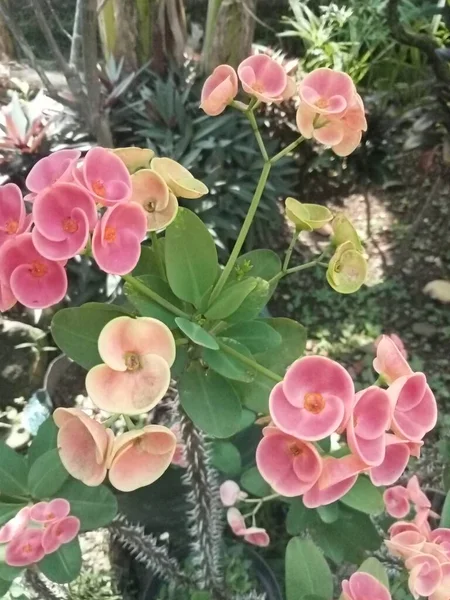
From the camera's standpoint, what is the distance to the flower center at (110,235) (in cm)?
51

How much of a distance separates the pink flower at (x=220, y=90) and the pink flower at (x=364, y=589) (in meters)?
0.51

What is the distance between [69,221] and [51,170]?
77mm

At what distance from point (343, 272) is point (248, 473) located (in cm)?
36

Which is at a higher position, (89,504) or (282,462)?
(282,462)

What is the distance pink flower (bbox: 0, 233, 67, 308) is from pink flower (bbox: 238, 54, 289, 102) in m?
0.29

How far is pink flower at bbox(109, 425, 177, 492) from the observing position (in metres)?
0.48

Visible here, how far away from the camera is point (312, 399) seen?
48 cm

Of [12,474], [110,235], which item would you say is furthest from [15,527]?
[110,235]

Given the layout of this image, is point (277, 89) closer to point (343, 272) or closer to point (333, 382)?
point (343, 272)

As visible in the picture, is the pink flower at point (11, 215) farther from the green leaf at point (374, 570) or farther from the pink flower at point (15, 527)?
the green leaf at point (374, 570)

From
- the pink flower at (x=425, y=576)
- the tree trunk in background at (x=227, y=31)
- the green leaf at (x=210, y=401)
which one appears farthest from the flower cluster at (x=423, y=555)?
the tree trunk in background at (x=227, y=31)

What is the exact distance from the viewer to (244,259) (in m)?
0.72

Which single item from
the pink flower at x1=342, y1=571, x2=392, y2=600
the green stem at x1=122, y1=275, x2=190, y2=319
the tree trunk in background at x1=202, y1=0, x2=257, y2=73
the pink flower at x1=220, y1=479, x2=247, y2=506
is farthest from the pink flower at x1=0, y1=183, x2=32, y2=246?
the tree trunk in background at x1=202, y1=0, x2=257, y2=73

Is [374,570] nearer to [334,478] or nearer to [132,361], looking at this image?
[334,478]
